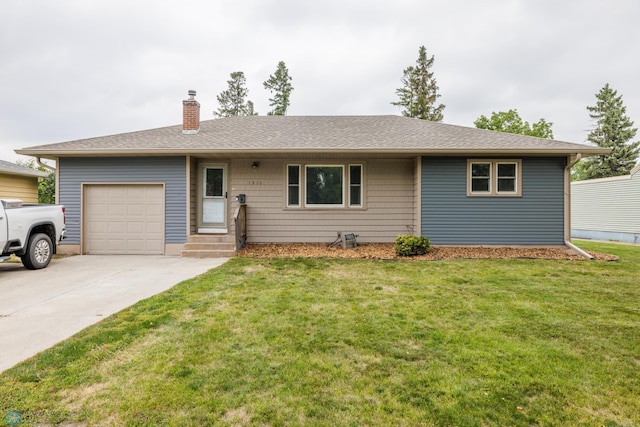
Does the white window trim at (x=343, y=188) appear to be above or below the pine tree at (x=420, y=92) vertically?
below

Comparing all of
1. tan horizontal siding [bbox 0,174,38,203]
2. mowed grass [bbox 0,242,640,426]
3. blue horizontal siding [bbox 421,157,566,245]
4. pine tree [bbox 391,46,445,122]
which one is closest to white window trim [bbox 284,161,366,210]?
blue horizontal siding [bbox 421,157,566,245]

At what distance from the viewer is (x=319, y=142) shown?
27.4ft

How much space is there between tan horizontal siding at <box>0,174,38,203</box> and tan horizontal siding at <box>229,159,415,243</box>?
390 inches

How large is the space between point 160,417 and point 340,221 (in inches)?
288

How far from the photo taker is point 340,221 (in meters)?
8.83

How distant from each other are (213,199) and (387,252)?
5.25 m

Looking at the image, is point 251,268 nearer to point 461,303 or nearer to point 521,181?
point 461,303

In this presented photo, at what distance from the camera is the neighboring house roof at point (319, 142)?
775 centimetres

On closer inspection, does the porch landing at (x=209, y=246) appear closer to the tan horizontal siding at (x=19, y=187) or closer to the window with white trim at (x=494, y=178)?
the window with white trim at (x=494, y=178)

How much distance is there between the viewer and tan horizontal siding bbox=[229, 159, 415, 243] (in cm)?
881

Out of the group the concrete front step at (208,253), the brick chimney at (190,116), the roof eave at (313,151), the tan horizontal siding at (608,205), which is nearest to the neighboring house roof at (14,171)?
the roof eave at (313,151)

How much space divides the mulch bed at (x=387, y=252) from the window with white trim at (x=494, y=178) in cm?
159

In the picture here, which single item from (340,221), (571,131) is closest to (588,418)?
(340,221)

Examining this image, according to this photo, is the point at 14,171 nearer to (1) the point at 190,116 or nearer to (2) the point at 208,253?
(1) the point at 190,116
